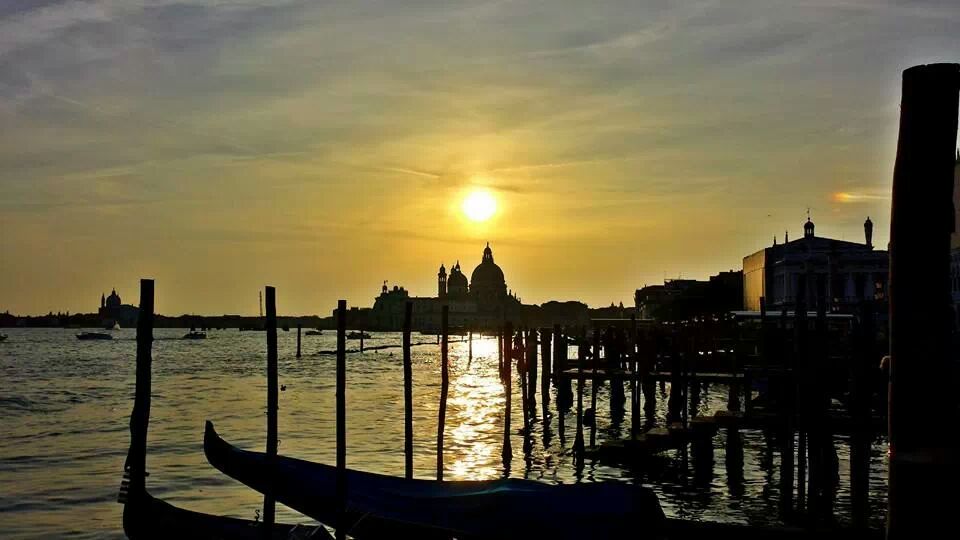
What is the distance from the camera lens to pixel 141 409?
1105 cm

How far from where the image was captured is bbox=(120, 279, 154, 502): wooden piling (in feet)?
35.5

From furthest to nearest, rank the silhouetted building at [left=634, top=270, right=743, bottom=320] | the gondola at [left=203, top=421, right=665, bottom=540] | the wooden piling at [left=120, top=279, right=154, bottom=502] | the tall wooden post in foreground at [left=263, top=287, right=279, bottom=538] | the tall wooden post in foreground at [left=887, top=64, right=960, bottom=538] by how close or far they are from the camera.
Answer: the silhouetted building at [left=634, top=270, right=743, bottom=320], the tall wooden post in foreground at [left=263, top=287, right=279, bottom=538], the wooden piling at [left=120, top=279, right=154, bottom=502], the gondola at [left=203, top=421, right=665, bottom=540], the tall wooden post in foreground at [left=887, top=64, right=960, bottom=538]

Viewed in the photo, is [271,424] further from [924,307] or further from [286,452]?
[286,452]

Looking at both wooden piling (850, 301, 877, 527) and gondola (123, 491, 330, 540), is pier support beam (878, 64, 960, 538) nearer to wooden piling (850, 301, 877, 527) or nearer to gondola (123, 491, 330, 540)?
gondola (123, 491, 330, 540)

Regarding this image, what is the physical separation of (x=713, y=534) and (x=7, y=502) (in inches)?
606

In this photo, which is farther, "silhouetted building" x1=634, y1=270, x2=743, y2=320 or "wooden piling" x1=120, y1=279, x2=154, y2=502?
"silhouetted building" x1=634, y1=270, x2=743, y2=320

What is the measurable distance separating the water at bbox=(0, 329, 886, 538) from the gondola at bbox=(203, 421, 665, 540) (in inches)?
142

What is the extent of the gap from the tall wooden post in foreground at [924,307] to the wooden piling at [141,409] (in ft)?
28.7

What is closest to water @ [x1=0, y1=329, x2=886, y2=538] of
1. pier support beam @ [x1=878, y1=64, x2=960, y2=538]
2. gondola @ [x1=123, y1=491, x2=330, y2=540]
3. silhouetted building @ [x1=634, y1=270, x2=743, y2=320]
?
gondola @ [x1=123, y1=491, x2=330, y2=540]

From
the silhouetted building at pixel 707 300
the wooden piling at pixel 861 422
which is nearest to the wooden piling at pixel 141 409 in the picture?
the wooden piling at pixel 861 422

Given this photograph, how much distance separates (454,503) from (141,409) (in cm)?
354

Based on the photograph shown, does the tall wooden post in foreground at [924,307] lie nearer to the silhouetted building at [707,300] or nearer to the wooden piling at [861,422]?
the wooden piling at [861,422]

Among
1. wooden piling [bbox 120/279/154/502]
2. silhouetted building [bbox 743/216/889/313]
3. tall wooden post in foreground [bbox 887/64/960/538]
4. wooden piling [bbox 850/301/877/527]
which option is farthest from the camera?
silhouetted building [bbox 743/216/889/313]

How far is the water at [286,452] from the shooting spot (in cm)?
1689
